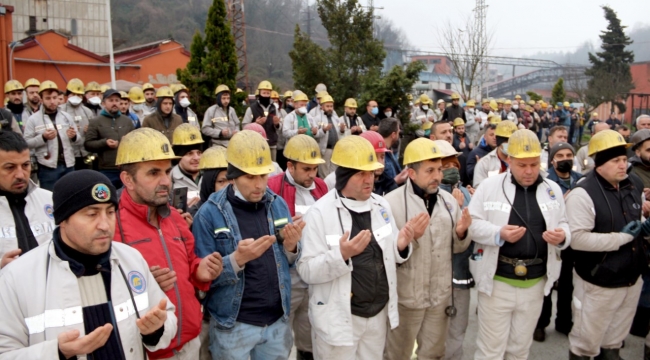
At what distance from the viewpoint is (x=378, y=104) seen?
42.0 ft

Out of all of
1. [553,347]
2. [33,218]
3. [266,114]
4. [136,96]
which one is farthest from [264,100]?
[33,218]

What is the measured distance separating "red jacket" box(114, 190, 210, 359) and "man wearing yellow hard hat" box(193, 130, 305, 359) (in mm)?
215

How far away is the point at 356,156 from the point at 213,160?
1603 millimetres

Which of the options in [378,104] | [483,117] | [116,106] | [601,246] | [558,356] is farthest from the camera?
[483,117]

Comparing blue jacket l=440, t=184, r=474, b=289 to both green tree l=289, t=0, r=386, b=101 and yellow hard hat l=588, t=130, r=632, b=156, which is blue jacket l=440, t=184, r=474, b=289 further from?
green tree l=289, t=0, r=386, b=101

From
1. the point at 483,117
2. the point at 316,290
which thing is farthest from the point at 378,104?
the point at 316,290

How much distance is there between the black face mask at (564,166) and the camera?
5676 millimetres

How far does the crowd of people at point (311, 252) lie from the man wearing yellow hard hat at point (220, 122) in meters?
3.97

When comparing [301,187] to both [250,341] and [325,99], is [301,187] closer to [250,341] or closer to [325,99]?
[250,341]

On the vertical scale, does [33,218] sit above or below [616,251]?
above

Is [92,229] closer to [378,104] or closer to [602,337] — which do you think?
[602,337]

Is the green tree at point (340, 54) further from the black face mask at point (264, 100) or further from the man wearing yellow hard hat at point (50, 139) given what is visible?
the man wearing yellow hard hat at point (50, 139)

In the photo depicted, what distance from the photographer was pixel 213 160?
4.70 m

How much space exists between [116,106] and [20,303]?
586 centimetres
